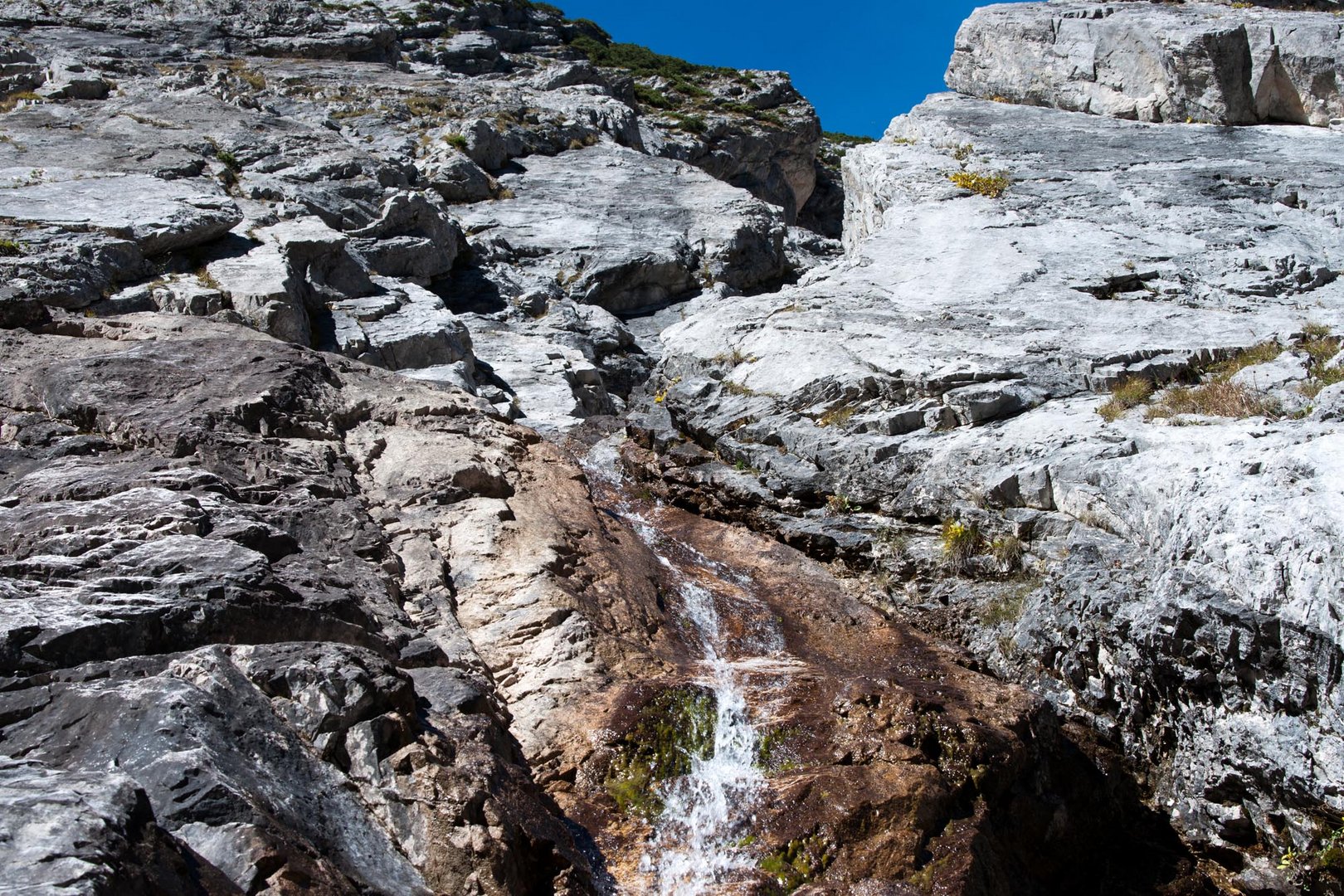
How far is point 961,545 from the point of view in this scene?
39.2ft

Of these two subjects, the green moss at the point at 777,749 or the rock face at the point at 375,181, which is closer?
the green moss at the point at 777,749

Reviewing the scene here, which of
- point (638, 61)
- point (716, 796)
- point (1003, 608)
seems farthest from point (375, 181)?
point (638, 61)

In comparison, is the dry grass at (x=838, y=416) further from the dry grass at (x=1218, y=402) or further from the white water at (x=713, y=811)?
the white water at (x=713, y=811)

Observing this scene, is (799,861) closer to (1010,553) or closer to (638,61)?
(1010,553)

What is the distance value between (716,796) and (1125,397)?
8.13 metres

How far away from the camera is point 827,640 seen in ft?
38.0

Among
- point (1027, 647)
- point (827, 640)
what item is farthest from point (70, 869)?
point (1027, 647)

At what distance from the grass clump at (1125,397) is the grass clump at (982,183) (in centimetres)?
915

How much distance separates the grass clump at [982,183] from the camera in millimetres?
21359

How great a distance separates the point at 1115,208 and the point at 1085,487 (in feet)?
36.5

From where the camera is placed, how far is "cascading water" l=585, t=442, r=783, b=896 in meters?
7.99

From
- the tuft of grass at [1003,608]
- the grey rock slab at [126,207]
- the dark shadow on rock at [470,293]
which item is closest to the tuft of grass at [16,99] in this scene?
the grey rock slab at [126,207]

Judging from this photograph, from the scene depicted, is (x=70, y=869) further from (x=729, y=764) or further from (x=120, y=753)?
(x=729, y=764)

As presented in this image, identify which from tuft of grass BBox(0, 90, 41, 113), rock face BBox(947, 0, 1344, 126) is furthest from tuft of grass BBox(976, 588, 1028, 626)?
tuft of grass BBox(0, 90, 41, 113)
